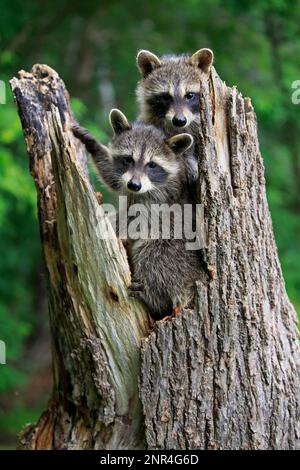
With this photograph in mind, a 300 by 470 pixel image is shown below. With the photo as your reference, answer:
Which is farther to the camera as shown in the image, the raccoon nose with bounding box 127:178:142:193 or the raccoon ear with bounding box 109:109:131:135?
the raccoon ear with bounding box 109:109:131:135

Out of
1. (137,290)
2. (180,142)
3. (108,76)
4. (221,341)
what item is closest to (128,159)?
(180,142)

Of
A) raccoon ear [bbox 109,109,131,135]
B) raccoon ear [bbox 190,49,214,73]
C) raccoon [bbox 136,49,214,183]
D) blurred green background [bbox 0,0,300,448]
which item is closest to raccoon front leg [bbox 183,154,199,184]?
raccoon [bbox 136,49,214,183]

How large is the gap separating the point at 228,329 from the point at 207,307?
24 cm

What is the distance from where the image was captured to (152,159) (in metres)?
6.13

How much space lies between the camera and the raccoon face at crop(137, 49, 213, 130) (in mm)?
6359

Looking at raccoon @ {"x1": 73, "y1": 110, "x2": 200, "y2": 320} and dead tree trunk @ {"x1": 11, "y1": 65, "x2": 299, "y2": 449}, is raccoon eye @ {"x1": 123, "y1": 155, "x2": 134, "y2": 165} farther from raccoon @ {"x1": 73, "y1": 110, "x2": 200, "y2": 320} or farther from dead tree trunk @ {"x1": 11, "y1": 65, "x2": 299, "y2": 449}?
dead tree trunk @ {"x1": 11, "y1": 65, "x2": 299, "y2": 449}

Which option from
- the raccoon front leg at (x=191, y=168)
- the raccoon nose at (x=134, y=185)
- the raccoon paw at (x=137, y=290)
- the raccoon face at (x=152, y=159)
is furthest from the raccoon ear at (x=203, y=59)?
the raccoon paw at (x=137, y=290)

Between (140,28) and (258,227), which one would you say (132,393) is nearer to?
(258,227)

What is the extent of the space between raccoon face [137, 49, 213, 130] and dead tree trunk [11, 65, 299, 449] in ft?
2.46

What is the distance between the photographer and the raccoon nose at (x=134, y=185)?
5891 millimetres

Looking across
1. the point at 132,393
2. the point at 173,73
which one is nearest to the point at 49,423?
the point at 132,393

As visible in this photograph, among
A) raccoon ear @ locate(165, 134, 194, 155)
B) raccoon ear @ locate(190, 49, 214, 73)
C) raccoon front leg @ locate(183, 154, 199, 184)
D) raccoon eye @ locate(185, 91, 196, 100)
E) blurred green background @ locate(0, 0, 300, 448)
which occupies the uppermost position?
blurred green background @ locate(0, 0, 300, 448)

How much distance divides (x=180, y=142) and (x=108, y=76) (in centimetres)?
839

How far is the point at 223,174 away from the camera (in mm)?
5625
